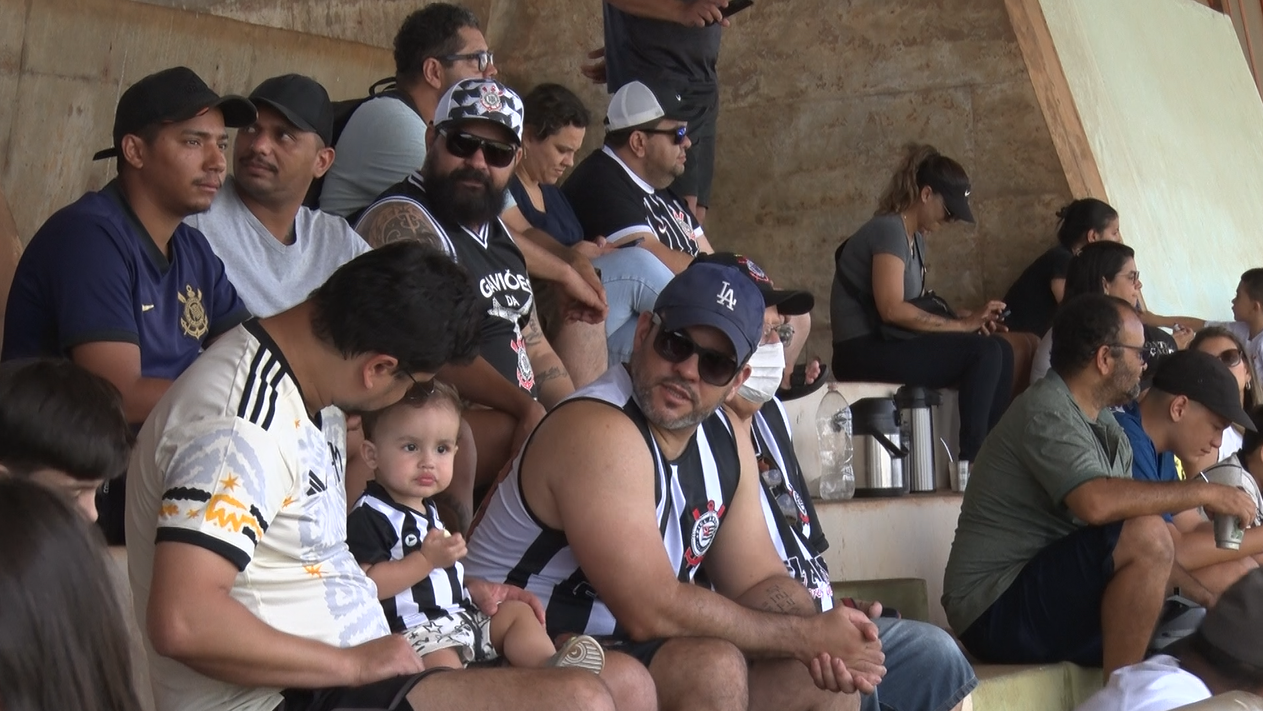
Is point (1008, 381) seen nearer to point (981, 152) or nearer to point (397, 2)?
point (981, 152)

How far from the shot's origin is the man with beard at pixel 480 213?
4301mm

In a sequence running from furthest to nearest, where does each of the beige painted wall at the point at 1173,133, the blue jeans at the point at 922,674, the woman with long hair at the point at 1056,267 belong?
1. the beige painted wall at the point at 1173,133
2. the woman with long hair at the point at 1056,267
3. the blue jeans at the point at 922,674

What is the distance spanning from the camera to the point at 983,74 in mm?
8391

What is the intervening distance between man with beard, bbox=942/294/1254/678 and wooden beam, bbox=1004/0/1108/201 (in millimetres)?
3353

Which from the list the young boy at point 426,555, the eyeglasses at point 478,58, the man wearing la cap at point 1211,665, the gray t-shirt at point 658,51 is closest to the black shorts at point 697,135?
the gray t-shirt at point 658,51

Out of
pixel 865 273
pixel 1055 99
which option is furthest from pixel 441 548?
pixel 1055 99

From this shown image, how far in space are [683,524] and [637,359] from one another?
38 centimetres

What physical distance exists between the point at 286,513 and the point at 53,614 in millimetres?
1197

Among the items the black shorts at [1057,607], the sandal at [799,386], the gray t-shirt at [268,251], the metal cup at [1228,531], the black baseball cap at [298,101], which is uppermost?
the black baseball cap at [298,101]

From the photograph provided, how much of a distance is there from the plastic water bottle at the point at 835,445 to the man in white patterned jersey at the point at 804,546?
5.28 feet

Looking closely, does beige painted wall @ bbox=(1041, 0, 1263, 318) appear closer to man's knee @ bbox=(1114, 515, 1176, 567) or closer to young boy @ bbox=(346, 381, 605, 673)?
man's knee @ bbox=(1114, 515, 1176, 567)

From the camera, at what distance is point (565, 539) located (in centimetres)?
327

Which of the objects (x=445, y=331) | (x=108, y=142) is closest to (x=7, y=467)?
(x=445, y=331)

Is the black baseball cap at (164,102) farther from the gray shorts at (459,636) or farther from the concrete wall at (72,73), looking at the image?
the concrete wall at (72,73)
